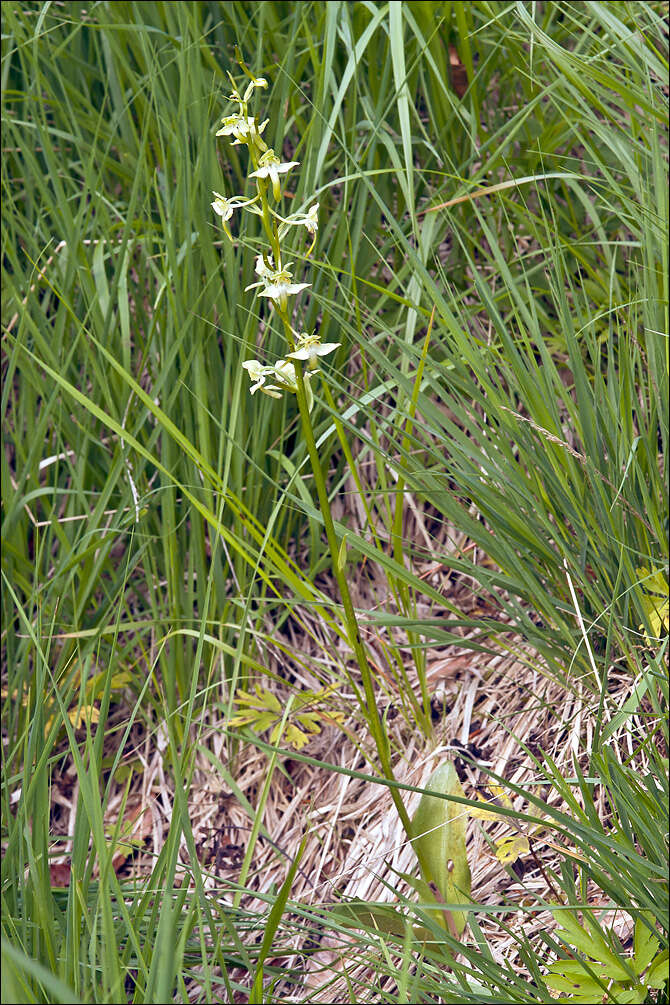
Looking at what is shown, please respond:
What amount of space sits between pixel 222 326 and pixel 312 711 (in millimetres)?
753

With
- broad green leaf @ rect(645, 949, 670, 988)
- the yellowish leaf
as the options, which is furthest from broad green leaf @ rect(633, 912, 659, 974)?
the yellowish leaf

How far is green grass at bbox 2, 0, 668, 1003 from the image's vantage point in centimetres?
135

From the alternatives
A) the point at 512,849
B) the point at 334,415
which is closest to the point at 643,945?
the point at 512,849

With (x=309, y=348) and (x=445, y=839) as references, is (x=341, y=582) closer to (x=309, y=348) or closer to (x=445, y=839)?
(x=309, y=348)

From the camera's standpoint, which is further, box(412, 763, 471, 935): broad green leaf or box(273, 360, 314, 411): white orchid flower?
box(412, 763, 471, 935): broad green leaf

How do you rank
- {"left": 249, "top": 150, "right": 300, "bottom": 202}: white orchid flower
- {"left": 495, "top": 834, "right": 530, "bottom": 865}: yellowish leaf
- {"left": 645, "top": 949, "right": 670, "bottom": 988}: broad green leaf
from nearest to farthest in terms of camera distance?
1. {"left": 645, "top": 949, "right": 670, "bottom": 988}: broad green leaf
2. {"left": 249, "top": 150, "right": 300, "bottom": 202}: white orchid flower
3. {"left": 495, "top": 834, "right": 530, "bottom": 865}: yellowish leaf

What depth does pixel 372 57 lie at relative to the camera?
1.82m

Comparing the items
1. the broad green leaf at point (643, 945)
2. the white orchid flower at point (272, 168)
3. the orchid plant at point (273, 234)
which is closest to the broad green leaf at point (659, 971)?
the broad green leaf at point (643, 945)

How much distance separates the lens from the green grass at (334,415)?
1.35 m

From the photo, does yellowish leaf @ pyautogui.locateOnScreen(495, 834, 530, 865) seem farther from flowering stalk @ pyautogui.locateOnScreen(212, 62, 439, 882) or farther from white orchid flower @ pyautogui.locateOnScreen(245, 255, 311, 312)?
white orchid flower @ pyautogui.locateOnScreen(245, 255, 311, 312)

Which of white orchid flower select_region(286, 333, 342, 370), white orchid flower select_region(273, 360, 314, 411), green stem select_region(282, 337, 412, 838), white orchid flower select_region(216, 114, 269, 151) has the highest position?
white orchid flower select_region(216, 114, 269, 151)

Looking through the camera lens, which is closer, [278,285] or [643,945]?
[643,945]

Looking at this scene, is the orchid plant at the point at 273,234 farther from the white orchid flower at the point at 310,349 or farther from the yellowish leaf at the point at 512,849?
the yellowish leaf at the point at 512,849

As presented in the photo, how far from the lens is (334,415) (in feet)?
4.32
